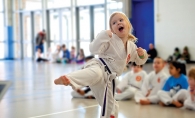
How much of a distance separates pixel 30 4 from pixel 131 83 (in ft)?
39.2

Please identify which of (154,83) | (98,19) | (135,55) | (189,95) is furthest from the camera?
(98,19)

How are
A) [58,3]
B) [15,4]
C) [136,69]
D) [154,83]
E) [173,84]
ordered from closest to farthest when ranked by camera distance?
[173,84] → [154,83] → [136,69] → [58,3] → [15,4]

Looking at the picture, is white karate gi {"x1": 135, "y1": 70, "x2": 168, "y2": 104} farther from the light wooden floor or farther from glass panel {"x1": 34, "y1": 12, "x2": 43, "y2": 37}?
glass panel {"x1": 34, "y1": 12, "x2": 43, "y2": 37}

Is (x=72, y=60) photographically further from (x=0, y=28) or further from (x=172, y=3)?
(x=172, y=3)

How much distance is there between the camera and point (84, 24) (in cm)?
1405

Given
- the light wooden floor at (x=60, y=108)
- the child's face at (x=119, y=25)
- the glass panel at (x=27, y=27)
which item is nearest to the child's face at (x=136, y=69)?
the light wooden floor at (x=60, y=108)

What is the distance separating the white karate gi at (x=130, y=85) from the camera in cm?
434

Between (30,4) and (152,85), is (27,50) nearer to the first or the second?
(30,4)

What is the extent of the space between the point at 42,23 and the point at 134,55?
13.4m

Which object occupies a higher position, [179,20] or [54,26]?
[54,26]

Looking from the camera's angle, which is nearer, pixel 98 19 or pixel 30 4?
pixel 98 19

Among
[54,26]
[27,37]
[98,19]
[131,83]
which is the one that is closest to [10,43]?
[27,37]

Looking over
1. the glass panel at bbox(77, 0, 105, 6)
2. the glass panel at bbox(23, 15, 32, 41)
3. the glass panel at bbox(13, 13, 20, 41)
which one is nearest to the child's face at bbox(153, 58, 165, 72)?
the glass panel at bbox(77, 0, 105, 6)

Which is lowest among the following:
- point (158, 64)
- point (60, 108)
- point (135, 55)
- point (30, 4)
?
point (60, 108)
